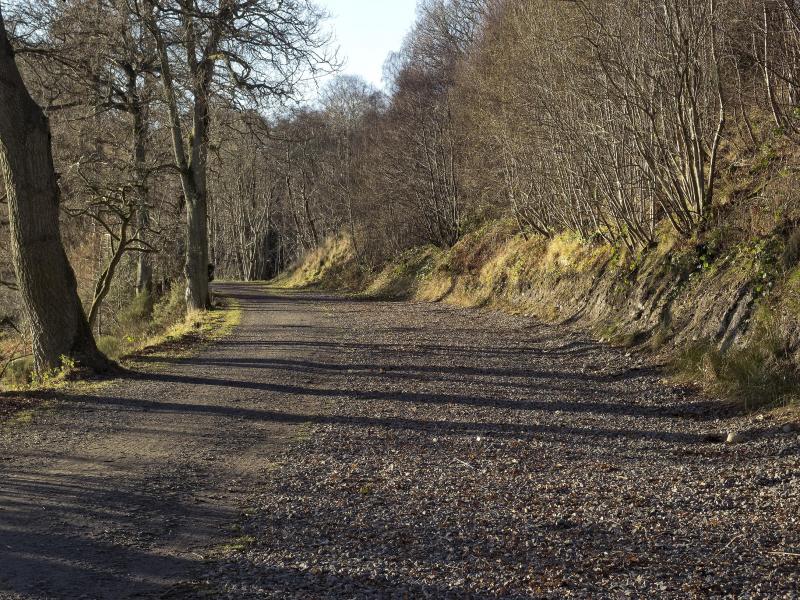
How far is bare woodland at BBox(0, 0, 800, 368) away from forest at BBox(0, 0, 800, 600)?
0.31 ft

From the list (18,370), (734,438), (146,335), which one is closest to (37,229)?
(18,370)

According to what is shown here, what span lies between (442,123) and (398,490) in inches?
1025

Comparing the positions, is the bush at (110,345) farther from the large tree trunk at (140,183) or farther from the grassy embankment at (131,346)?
the large tree trunk at (140,183)

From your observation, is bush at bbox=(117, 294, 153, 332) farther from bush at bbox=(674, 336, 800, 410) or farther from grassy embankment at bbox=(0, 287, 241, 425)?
bush at bbox=(674, 336, 800, 410)

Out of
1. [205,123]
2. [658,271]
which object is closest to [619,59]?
[658,271]

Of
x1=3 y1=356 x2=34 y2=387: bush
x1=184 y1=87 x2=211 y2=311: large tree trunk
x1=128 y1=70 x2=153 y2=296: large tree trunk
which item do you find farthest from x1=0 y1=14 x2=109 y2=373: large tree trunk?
x1=184 y1=87 x2=211 y2=311: large tree trunk

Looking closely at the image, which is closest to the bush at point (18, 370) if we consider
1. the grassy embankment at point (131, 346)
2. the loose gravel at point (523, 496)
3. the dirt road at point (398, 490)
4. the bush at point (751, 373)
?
the grassy embankment at point (131, 346)

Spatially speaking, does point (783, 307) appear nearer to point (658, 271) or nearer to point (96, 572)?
point (658, 271)

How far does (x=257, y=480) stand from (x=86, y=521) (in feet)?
5.08

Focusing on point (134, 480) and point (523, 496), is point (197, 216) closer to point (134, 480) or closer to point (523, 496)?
point (134, 480)

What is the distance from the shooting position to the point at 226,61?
1870 cm

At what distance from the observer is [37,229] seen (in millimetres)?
10953

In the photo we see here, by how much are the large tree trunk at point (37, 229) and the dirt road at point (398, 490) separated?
1264 mm

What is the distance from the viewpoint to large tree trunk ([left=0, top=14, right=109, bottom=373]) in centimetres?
1065
